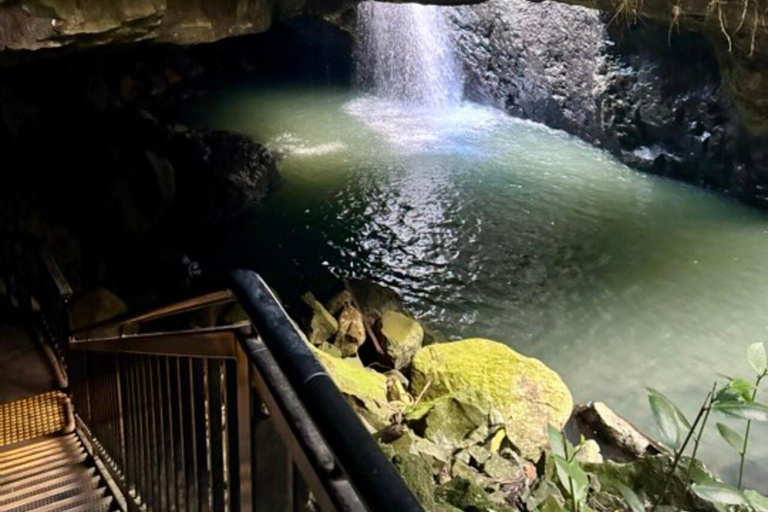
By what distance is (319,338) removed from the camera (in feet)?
20.5

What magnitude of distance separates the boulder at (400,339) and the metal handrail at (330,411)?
526 centimetres

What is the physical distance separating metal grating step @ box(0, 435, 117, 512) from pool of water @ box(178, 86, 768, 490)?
13.6ft

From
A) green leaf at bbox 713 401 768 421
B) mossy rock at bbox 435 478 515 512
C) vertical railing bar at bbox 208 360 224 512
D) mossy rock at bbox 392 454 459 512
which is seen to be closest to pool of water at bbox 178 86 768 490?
mossy rock at bbox 435 478 515 512

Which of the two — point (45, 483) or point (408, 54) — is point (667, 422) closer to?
point (45, 483)

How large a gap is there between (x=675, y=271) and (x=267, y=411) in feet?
25.1

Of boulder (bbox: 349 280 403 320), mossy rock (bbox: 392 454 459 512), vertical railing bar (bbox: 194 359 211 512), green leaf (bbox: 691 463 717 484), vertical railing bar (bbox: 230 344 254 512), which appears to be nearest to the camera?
vertical railing bar (bbox: 230 344 254 512)

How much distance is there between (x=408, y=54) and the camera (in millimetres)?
15852

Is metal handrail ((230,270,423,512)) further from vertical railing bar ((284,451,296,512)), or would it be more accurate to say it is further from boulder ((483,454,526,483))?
boulder ((483,454,526,483))

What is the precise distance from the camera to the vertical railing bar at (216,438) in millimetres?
1348

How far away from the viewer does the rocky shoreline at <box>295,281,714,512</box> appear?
3.76m

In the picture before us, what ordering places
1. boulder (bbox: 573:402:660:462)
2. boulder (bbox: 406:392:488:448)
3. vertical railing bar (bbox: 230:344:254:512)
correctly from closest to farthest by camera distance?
vertical railing bar (bbox: 230:344:254:512)
boulder (bbox: 406:392:488:448)
boulder (bbox: 573:402:660:462)

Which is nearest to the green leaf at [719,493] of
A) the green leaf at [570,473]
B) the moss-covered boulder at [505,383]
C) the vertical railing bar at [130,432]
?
the green leaf at [570,473]

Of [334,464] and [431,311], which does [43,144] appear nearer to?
[431,311]

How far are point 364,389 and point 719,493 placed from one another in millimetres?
3650
